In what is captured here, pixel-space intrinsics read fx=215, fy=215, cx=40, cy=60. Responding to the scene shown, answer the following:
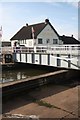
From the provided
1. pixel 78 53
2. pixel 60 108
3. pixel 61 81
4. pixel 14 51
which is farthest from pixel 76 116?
pixel 14 51

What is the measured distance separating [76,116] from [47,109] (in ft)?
5.11

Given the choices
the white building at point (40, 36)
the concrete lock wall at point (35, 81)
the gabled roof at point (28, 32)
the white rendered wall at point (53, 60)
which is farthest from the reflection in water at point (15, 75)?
the gabled roof at point (28, 32)

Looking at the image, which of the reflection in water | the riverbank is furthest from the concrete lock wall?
the reflection in water

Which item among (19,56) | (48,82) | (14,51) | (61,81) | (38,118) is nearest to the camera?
(38,118)

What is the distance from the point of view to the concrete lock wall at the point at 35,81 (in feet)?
42.9

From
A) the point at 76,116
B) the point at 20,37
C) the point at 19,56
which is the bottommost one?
the point at 76,116

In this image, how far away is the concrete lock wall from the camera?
42.9 feet

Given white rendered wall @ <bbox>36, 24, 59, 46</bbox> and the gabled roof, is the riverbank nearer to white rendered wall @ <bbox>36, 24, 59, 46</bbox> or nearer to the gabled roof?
the gabled roof

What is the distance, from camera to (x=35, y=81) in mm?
15695

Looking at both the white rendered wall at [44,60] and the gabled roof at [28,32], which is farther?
the gabled roof at [28,32]

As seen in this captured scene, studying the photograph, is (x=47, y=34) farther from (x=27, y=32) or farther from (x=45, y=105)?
(x=45, y=105)

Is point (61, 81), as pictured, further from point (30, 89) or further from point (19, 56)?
point (19, 56)

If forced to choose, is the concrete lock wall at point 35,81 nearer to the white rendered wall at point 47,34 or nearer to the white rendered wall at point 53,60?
the white rendered wall at point 53,60

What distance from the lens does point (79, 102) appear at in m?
11.4
